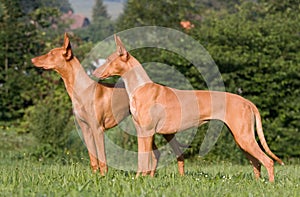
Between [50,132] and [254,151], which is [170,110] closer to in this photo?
[254,151]

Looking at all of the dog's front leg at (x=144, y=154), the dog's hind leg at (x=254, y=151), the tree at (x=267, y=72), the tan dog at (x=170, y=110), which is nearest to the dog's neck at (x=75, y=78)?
the tan dog at (x=170, y=110)

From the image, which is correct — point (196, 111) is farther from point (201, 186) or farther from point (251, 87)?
point (251, 87)

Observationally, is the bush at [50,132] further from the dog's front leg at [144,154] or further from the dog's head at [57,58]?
the dog's front leg at [144,154]

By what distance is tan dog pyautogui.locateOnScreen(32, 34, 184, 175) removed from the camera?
871 cm

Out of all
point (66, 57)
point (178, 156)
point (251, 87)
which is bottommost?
point (251, 87)

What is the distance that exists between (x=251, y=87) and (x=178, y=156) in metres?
9.81

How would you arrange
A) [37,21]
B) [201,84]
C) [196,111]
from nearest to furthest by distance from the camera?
[196,111]
[201,84]
[37,21]

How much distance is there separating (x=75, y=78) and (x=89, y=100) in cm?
45

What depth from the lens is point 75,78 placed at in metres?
8.92

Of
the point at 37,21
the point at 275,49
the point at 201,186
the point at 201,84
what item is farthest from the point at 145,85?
the point at 37,21

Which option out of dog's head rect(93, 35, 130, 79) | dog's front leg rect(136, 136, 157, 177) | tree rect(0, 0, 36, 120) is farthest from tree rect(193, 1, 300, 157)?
dog's front leg rect(136, 136, 157, 177)

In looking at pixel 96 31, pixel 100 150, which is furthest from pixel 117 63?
pixel 96 31

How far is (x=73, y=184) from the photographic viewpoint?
21.9 feet

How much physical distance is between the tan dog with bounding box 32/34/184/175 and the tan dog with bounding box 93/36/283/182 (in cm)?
38
